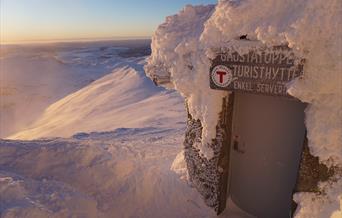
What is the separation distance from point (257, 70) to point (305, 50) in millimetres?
587

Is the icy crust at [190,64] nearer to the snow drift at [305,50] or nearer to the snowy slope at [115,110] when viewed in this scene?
the snow drift at [305,50]

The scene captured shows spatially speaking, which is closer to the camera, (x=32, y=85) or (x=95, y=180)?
(x=95, y=180)

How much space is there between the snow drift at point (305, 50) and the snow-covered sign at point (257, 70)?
85mm

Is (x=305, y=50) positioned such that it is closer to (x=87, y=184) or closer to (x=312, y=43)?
(x=312, y=43)

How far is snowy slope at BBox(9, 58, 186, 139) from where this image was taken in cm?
1182

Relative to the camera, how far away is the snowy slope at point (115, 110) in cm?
1182

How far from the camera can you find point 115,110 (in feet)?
48.2

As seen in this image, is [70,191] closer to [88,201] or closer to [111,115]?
[88,201]

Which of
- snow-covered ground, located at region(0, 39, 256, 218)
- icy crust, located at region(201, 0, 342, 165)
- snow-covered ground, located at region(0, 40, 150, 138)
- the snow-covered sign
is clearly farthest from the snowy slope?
icy crust, located at region(201, 0, 342, 165)

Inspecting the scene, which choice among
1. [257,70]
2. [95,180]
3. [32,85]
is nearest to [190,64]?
[257,70]

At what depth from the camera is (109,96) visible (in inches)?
698

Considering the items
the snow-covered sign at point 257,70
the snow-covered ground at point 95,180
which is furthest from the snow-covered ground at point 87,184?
the snow-covered sign at point 257,70

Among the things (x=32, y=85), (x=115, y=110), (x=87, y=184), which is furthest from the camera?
(x=32, y=85)

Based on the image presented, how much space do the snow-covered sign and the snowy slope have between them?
251 inches
